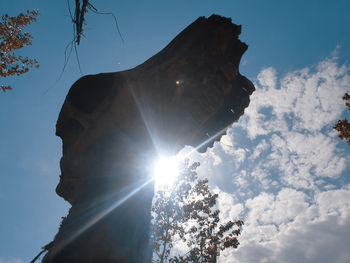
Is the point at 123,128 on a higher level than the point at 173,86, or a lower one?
lower

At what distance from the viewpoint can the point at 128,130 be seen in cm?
274

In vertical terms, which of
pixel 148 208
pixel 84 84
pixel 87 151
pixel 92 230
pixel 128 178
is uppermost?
pixel 84 84

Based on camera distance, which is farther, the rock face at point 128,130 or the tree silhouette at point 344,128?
the tree silhouette at point 344,128

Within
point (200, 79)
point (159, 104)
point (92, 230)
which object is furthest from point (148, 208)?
point (200, 79)

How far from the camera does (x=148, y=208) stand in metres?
2.51

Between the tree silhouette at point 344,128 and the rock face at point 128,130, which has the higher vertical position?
the tree silhouette at point 344,128

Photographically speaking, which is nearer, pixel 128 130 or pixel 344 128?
pixel 128 130

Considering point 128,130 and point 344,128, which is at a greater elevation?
point 344,128

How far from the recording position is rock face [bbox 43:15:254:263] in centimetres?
208

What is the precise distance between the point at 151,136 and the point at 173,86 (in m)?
0.79

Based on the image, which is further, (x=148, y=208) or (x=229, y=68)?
(x=229, y=68)

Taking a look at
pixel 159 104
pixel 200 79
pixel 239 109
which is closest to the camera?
pixel 159 104

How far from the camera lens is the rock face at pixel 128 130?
81.9 inches

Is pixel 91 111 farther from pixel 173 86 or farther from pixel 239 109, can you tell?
pixel 239 109
